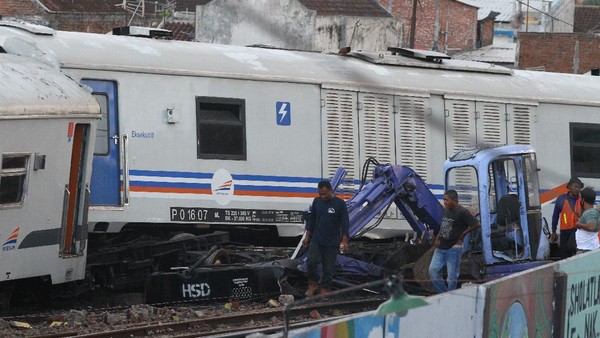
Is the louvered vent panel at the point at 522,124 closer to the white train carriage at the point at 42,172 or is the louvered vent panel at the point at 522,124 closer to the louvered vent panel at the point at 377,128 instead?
the louvered vent panel at the point at 377,128

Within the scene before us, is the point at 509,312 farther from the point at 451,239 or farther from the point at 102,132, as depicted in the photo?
the point at 102,132

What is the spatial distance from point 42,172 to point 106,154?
6.36 ft

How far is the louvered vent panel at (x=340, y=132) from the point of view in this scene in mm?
19156

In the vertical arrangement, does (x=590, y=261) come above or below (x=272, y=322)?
above

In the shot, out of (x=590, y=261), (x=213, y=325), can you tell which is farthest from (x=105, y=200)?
(x=590, y=261)

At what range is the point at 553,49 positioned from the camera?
48219 millimetres

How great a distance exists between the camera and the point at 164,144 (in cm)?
1739

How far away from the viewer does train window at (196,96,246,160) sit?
701 inches

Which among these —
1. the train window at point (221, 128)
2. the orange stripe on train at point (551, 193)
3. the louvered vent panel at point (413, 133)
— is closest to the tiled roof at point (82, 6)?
the louvered vent panel at point (413, 133)

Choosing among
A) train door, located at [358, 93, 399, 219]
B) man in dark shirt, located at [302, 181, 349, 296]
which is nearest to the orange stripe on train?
train door, located at [358, 93, 399, 219]

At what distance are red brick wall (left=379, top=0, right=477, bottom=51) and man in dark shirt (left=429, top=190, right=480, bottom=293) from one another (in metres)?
35.3

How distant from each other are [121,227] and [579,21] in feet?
157

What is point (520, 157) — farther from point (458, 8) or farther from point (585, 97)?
point (458, 8)

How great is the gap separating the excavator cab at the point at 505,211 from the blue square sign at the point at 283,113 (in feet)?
8.78
